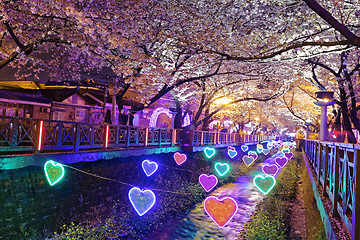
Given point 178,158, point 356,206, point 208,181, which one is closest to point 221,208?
point 208,181

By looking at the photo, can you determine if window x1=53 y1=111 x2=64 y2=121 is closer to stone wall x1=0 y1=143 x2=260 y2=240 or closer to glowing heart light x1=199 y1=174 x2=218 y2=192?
stone wall x1=0 y1=143 x2=260 y2=240

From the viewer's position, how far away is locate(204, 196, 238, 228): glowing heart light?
9.31 m

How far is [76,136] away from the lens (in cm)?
967

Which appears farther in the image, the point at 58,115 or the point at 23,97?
the point at 58,115

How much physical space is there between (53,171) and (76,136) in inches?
74.4

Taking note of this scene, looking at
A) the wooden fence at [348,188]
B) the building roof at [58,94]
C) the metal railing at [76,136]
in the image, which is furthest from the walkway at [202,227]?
the building roof at [58,94]

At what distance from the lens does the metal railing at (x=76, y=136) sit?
25.4ft

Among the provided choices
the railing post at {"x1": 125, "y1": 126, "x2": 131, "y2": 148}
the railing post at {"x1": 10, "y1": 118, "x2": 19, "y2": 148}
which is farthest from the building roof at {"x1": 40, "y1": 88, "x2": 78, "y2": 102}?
the railing post at {"x1": 10, "y1": 118, "x2": 19, "y2": 148}

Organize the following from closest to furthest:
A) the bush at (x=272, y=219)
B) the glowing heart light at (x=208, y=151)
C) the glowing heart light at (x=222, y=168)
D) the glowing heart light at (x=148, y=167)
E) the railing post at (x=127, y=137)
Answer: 1. the bush at (x=272, y=219)
2. the railing post at (x=127, y=137)
3. the glowing heart light at (x=148, y=167)
4. the glowing heart light at (x=222, y=168)
5. the glowing heart light at (x=208, y=151)

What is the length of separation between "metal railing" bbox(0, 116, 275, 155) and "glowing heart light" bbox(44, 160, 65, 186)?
0.55 meters

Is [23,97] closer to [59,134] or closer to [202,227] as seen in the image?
[59,134]

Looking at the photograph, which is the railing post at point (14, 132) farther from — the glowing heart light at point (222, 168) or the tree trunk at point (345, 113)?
the tree trunk at point (345, 113)

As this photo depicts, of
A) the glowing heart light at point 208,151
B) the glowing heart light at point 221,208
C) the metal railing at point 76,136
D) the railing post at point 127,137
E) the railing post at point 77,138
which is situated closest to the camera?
the metal railing at point 76,136

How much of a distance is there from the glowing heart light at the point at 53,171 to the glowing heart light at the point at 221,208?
4889mm
